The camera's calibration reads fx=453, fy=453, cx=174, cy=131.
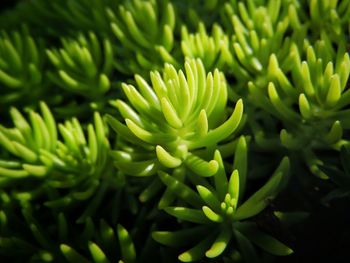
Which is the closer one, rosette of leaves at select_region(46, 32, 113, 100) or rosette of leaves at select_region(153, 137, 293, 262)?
rosette of leaves at select_region(153, 137, 293, 262)

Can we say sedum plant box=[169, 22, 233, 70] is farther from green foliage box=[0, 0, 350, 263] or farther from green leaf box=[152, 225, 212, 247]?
green leaf box=[152, 225, 212, 247]

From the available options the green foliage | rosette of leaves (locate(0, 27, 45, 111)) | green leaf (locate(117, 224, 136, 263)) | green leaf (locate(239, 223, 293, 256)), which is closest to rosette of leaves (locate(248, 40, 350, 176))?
the green foliage

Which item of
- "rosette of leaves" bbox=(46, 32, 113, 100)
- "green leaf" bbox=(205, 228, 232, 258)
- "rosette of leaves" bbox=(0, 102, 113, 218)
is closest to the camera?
"green leaf" bbox=(205, 228, 232, 258)

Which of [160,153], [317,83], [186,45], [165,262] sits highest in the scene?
[186,45]

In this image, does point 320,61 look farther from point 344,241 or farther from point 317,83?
point 344,241

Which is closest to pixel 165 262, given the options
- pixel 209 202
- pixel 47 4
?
pixel 209 202

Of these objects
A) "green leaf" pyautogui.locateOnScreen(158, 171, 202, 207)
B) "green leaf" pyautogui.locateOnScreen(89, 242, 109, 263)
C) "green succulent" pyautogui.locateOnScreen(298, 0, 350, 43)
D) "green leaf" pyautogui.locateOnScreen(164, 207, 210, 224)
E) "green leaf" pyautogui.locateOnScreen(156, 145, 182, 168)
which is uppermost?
"green succulent" pyautogui.locateOnScreen(298, 0, 350, 43)

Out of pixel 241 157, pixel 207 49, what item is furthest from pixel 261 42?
pixel 241 157
